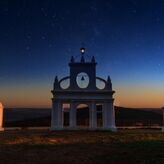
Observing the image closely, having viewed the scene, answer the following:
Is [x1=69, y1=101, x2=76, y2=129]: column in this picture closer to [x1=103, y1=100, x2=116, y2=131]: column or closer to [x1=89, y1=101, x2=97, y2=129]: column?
[x1=89, y1=101, x2=97, y2=129]: column

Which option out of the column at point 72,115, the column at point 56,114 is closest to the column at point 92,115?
the column at point 72,115

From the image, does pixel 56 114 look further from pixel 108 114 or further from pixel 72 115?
pixel 108 114

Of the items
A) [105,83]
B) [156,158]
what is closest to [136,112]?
[105,83]

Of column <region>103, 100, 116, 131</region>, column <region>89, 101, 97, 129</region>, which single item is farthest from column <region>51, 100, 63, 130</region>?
column <region>103, 100, 116, 131</region>

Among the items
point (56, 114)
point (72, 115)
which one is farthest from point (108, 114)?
point (56, 114)

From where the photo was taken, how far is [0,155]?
12.1 m

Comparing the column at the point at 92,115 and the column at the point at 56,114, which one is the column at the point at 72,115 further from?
the column at the point at 92,115

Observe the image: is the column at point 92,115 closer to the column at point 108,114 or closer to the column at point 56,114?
the column at point 108,114

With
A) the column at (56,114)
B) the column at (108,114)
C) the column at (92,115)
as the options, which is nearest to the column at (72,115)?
the column at (56,114)

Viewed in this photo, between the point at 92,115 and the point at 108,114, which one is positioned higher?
the point at 108,114

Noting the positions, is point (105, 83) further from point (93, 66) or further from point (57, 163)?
point (57, 163)

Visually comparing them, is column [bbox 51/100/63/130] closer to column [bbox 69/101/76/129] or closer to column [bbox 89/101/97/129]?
column [bbox 69/101/76/129]

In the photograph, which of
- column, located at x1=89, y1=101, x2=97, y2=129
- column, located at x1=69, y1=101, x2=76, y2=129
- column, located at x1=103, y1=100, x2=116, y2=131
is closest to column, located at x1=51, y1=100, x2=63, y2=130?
column, located at x1=69, y1=101, x2=76, y2=129

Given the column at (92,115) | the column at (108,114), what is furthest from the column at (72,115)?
the column at (108,114)
